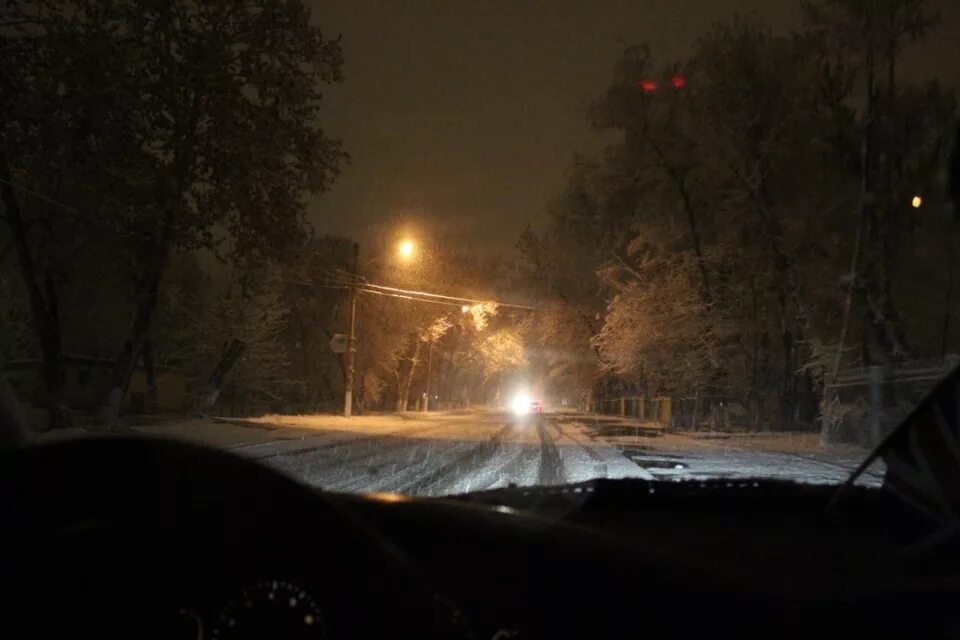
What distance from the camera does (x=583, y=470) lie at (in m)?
14.0

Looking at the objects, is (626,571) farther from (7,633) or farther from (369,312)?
(369,312)

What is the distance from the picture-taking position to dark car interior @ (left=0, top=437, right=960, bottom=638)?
1.40 metres

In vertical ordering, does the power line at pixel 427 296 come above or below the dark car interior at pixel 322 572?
above

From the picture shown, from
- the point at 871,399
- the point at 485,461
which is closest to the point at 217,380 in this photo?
the point at 485,461

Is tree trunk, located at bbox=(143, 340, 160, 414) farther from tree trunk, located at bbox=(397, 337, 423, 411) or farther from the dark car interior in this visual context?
the dark car interior

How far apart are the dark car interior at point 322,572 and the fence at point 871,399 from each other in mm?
14542

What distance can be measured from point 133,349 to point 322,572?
80.3ft

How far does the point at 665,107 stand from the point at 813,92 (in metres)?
7.97

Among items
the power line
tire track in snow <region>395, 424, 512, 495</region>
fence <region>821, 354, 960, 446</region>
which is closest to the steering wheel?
tire track in snow <region>395, 424, 512, 495</region>

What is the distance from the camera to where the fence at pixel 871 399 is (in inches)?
681

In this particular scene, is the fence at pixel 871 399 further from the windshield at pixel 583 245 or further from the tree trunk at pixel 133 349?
the tree trunk at pixel 133 349

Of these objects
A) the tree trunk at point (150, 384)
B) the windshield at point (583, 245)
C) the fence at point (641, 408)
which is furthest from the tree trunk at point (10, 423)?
the tree trunk at point (150, 384)

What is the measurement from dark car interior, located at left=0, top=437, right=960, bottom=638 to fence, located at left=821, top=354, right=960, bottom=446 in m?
14.5

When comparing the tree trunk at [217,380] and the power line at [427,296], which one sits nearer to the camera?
the tree trunk at [217,380]
